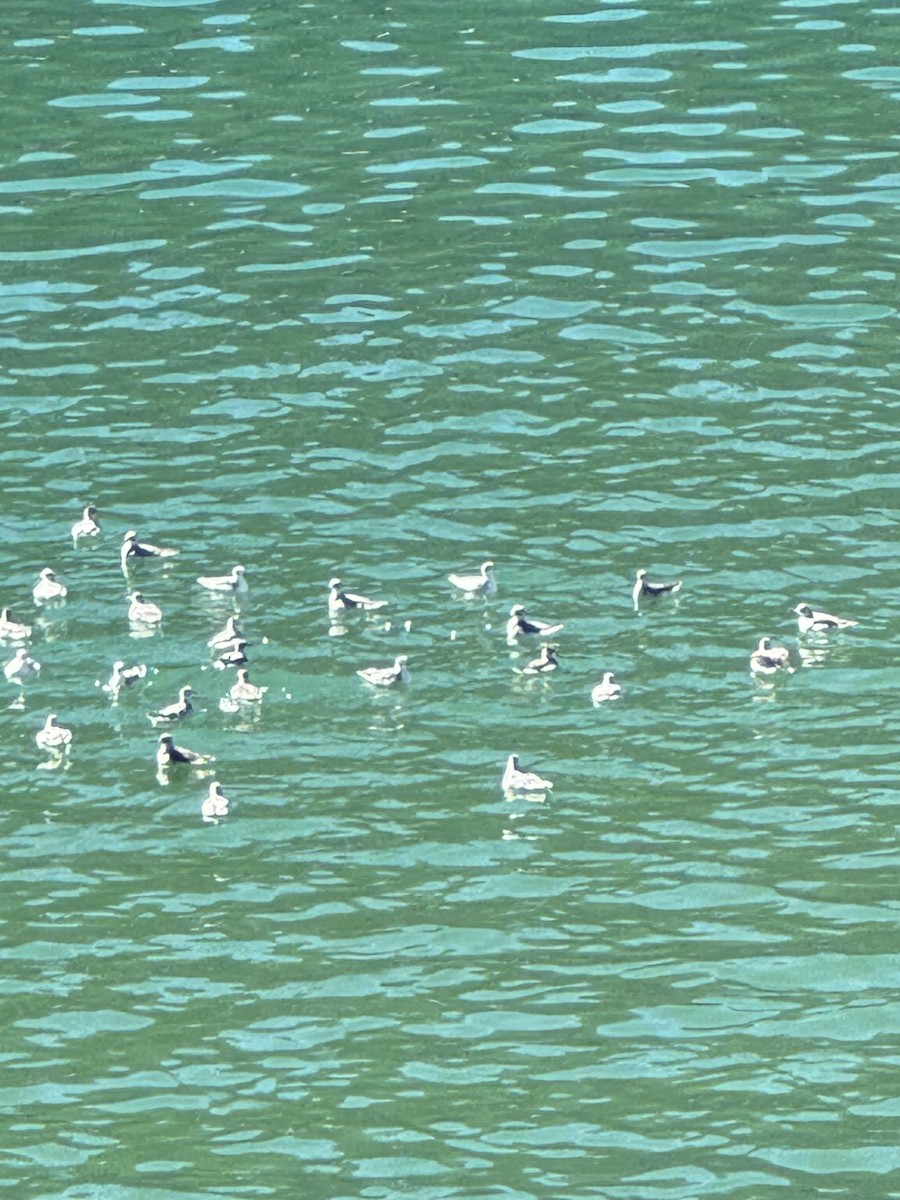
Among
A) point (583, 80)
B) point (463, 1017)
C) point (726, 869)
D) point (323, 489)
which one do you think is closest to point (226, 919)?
point (463, 1017)

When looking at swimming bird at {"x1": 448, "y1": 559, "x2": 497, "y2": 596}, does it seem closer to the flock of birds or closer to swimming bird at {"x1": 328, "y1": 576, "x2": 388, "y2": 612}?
the flock of birds

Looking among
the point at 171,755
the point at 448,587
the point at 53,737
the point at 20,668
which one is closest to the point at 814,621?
the point at 448,587

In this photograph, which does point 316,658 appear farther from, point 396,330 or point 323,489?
point 396,330

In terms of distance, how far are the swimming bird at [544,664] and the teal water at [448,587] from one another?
0.95 ft

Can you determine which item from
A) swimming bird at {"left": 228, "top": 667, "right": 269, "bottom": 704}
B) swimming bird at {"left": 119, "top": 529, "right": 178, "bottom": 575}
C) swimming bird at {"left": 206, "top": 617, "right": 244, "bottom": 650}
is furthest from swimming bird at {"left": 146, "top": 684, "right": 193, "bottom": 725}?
A: swimming bird at {"left": 119, "top": 529, "right": 178, "bottom": 575}

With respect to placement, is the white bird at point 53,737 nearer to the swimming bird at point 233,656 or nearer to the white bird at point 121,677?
the white bird at point 121,677

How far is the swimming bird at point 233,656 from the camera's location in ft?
118

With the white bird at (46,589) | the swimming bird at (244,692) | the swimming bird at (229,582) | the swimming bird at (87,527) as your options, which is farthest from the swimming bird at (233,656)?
the swimming bird at (87,527)

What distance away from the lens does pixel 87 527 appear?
1564 inches

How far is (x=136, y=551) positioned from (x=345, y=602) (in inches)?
144

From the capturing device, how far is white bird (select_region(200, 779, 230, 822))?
32812mm

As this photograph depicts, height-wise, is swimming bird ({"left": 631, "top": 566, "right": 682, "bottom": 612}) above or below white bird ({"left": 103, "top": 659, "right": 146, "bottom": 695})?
above

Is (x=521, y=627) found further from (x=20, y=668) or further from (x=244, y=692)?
(x=20, y=668)

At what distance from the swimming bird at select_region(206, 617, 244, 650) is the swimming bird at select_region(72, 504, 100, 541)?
370 cm
